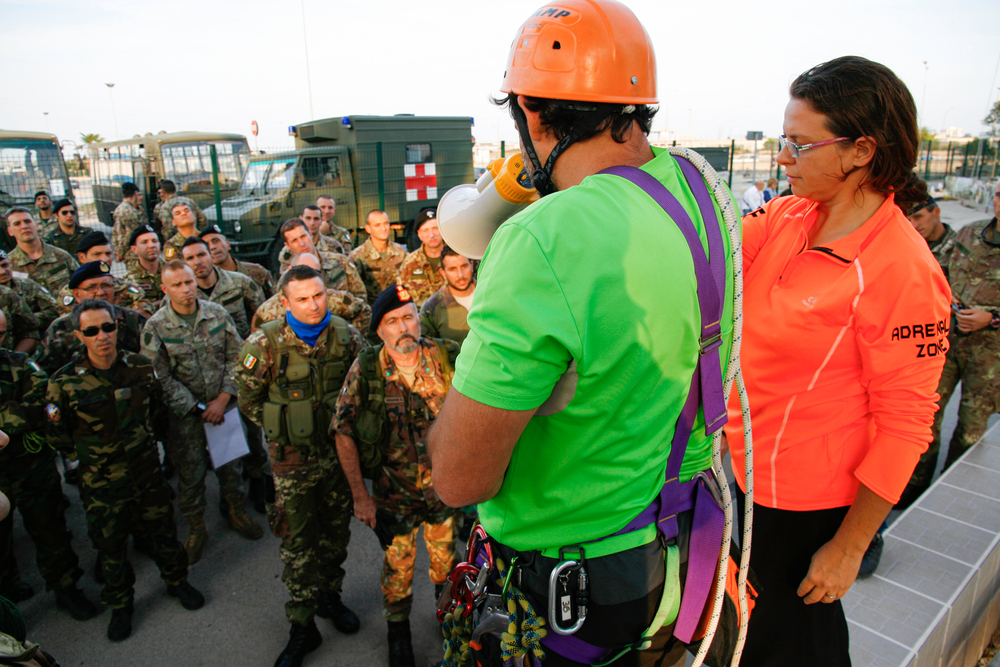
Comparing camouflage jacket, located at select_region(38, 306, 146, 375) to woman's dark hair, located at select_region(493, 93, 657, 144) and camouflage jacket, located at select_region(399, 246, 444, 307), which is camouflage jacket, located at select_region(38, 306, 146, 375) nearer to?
camouflage jacket, located at select_region(399, 246, 444, 307)

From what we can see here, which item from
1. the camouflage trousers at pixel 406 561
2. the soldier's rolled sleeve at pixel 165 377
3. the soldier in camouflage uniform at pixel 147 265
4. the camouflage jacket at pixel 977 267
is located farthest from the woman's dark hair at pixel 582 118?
the soldier in camouflage uniform at pixel 147 265

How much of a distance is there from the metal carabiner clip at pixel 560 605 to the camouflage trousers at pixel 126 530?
3.18 metres

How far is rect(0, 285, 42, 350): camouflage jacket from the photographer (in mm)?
4566

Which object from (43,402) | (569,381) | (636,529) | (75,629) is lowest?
(75,629)

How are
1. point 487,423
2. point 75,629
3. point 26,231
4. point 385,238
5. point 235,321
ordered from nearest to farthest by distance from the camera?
point 487,423 < point 75,629 < point 235,321 < point 26,231 < point 385,238

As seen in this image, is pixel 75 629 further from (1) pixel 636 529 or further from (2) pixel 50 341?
(1) pixel 636 529

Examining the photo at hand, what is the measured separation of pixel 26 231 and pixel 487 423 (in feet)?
23.2

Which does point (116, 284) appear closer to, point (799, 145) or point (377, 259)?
point (377, 259)

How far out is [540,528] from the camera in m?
1.14

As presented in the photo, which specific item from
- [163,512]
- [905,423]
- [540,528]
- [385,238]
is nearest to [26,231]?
[385,238]

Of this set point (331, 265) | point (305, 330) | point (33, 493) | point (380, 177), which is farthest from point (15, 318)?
point (380, 177)

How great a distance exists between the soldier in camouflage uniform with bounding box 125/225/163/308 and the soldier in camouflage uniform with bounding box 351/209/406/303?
197 centimetres

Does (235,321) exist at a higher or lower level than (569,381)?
lower

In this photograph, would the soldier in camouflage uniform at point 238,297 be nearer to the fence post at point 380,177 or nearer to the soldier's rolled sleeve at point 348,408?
the soldier's rolled sleeve at point 348,408
